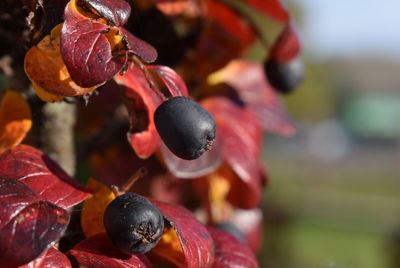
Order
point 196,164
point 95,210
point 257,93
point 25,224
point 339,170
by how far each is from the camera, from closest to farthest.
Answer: point 25,224 < point 95,210 < point 196,164 < point 257,93 < point 339,170

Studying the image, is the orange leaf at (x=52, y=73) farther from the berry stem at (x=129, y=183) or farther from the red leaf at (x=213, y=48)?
the red leaf at (x=213, y=48)

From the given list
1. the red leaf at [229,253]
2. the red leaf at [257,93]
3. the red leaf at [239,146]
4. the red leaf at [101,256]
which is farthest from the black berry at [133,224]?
the red leaf at [257,93]

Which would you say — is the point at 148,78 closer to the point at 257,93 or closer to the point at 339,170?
the point at 257,93

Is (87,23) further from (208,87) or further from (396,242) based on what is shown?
(396,242)

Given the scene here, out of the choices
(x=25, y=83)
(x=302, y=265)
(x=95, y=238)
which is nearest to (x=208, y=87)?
(x=25, y=83)

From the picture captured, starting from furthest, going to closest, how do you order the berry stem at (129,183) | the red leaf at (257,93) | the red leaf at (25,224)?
the red leaf at (257,93) → the berry stem at (129,183) → the red leaf at (25,224)

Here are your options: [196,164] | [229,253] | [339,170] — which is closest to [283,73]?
[196,164]

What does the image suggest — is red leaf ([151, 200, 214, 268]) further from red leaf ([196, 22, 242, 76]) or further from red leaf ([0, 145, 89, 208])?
red leaf ([196, 22, 242, 76])
